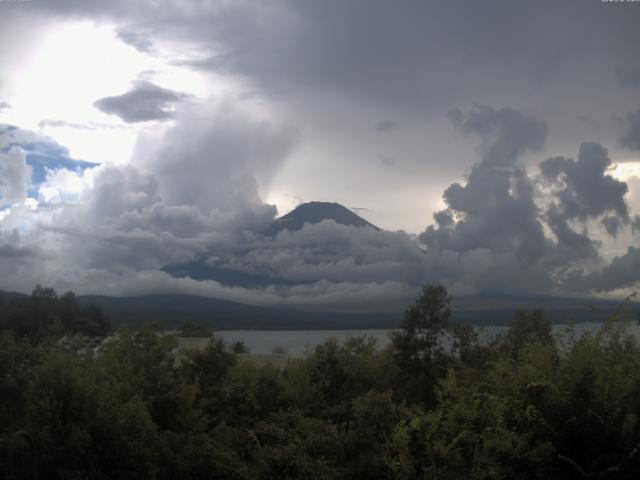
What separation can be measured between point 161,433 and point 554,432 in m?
7.37

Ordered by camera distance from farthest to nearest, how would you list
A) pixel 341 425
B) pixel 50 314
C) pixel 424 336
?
pixel 50 314, pixel 424 336, pixel 341 425

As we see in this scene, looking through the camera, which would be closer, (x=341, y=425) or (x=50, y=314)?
(x=341, y=425)

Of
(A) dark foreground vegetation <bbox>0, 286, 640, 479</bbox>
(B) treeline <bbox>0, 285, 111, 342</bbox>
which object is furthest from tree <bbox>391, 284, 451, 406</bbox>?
(B) treeline <bbox>0, 285, 111, 342</bbox>

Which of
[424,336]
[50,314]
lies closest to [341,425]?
[424,336]

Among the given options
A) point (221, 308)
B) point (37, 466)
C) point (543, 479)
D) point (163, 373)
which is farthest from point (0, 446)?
point (221, 308)

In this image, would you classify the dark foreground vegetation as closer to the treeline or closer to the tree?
the tree

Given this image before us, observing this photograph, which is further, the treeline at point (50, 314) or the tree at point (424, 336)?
the treeline at point (50, 314)

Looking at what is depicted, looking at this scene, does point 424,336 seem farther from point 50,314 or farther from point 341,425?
point 50,314

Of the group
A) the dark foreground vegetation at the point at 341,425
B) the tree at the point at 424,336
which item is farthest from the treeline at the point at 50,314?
the dark foreground vegetation at the point at 341,425

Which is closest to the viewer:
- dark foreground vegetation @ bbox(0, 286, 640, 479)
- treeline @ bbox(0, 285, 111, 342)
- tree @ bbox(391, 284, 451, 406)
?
dark foreground vegetation @ bbox(0, 286, 640, 479)

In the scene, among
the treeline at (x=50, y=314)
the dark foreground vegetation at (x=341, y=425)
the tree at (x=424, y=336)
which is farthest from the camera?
the treeline at (x=50, y=314)

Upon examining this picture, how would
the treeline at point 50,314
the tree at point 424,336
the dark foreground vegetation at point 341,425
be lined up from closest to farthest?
1. the dark foreground vegetation at point 341,425
2. the tree at point 424,336
3. the treeline at point 50,314

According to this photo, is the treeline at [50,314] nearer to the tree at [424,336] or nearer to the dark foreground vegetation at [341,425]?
the tree at [424,336]

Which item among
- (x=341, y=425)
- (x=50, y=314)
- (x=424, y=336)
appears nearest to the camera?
(x=341, y=425)
